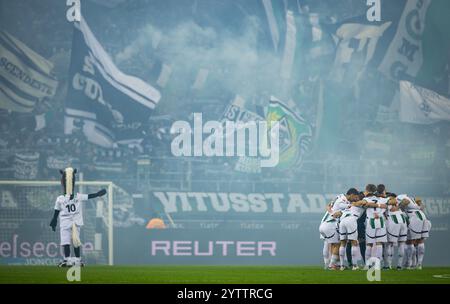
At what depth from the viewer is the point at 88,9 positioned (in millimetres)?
31078

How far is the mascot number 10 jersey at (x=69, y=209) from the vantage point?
928 inches

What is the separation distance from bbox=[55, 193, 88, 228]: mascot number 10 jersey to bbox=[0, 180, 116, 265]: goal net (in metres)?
6.06

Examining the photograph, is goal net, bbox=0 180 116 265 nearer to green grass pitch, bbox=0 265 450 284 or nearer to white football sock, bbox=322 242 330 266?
green grass pitch, bbox=0 265 450 284

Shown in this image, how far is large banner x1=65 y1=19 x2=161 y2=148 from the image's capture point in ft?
102

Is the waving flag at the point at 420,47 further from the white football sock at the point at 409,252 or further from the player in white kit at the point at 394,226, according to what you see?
the player in white kit at the point at 394,226

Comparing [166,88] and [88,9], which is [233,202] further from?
[88,9]

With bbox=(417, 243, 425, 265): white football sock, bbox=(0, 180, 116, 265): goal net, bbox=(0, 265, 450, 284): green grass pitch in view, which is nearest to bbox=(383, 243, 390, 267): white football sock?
bbox=(417, 243, 425, 265): white football sock

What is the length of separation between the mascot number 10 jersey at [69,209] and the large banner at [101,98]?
7.52 m

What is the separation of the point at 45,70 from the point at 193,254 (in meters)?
6.07

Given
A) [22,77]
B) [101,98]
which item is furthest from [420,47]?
[22,77]

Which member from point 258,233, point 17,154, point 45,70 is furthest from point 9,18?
point 258,233

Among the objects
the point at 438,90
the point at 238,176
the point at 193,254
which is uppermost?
the point at 438,90

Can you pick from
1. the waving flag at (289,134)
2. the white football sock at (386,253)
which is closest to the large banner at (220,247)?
the waving flag at (289,134)

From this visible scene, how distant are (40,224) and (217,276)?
386 inches
